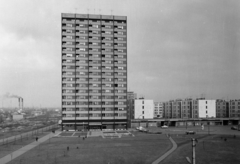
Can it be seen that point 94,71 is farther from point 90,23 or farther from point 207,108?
point 207,108

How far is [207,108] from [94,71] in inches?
2745

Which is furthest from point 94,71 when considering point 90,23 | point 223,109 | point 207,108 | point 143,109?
point 223,109

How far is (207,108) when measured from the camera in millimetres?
118938

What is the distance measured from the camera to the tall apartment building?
95.7m

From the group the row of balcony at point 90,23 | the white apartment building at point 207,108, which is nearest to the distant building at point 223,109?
the white apartment building at point 207,108

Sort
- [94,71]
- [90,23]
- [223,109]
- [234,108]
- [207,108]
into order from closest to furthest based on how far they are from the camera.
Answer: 1. [94,71]
2. [90,23]
3. [207,108]
4. [234,108]
5. [223,109]

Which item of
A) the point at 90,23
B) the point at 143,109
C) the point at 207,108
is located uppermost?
the point at 90,23

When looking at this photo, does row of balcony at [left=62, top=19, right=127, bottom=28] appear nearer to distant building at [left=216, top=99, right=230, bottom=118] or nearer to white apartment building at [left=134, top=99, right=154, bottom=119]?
white apartment building at [left=134, top=99, right=154, bottom=119]

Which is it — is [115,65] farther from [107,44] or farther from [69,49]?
[69,49]

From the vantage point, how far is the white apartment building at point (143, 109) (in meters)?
112

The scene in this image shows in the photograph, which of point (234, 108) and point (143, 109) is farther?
point (234, 108)

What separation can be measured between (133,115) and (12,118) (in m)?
96.0

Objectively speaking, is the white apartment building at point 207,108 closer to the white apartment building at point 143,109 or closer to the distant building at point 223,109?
the distant building at point 223,109

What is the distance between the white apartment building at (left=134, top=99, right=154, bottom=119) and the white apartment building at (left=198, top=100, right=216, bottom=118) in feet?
99.3
